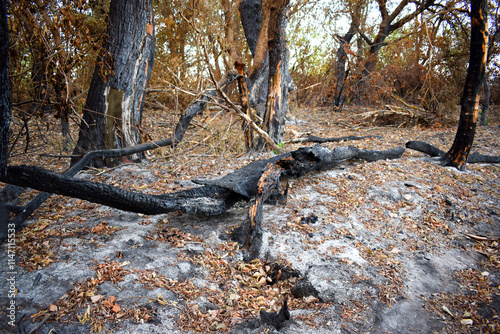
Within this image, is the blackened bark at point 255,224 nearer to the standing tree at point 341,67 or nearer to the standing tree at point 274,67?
the standing tree at point 274,67

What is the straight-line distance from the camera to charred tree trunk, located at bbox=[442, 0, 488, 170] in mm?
4317

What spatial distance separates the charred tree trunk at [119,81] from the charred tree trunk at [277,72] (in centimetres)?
199

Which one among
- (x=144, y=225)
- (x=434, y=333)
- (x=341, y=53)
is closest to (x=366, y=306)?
(x=434, y=333)

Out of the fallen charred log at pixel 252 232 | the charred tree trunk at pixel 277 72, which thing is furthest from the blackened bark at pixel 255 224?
the charred tree trunk at pixel 277 72

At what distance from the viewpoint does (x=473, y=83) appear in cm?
452

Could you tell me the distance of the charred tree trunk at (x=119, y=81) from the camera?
432 centimetres

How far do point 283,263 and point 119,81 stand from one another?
3.53 metres

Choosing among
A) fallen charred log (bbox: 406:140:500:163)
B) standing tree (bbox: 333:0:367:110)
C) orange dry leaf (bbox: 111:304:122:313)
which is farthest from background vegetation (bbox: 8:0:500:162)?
orange dry leaf (bbox: 111:304:122:313)

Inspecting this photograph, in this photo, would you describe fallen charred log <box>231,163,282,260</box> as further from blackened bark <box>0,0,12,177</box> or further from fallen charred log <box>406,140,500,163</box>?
fallen charred log <box>406,140,500,163</box>

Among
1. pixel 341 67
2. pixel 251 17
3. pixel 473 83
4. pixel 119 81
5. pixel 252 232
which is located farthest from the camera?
pixel 341 67

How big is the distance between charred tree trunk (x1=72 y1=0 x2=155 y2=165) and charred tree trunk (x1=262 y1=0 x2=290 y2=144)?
78.3 inches

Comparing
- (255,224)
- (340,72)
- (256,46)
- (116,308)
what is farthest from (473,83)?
(340,72)

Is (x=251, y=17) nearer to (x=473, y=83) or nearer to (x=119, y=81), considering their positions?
(x=119, y=81)

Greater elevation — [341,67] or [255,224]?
[341,67]
